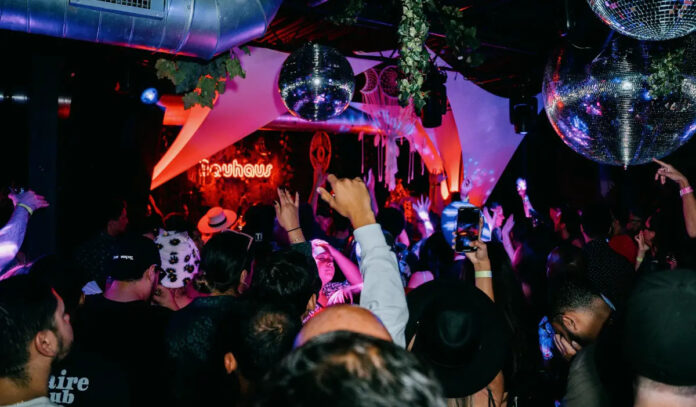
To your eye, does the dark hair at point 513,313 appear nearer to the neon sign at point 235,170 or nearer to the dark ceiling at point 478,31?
the dark ceiling at point 478,31

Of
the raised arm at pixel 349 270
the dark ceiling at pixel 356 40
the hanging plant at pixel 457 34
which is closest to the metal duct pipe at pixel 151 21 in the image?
the dark ceiling at pixel 356 40

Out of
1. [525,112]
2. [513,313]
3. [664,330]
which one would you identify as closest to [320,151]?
[525,112]

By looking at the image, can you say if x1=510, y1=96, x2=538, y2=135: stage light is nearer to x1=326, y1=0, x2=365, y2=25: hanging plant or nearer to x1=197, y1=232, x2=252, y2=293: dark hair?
x1=326, y1=0, x2=365, y2=25: hanging plant

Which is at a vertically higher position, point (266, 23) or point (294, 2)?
point (294, 2)

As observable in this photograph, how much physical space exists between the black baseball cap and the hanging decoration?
9324mm

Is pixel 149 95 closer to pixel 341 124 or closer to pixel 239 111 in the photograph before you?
pixel 239 111

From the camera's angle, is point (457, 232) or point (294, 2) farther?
point (294, 2)

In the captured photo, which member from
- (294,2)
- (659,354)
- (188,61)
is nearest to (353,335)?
(659,354)

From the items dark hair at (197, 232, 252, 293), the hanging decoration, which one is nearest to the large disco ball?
dark hair at (197, 232, 252, 293)

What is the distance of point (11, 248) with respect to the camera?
2.94 metres

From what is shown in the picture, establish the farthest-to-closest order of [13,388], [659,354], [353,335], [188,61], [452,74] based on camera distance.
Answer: [452,74]
[188,61]
[13,388]
[659,354]
[353,335]

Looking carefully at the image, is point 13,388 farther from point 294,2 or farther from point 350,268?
point 294,2

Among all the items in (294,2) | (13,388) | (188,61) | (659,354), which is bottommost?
(13,388)

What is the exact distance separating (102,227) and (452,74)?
5336mm
